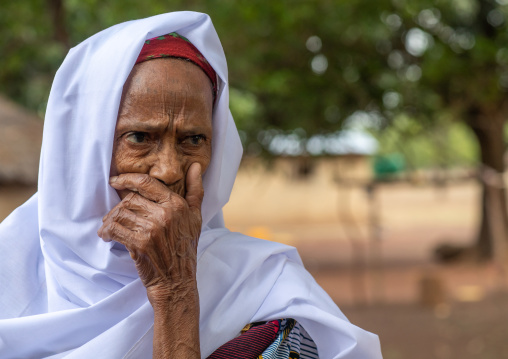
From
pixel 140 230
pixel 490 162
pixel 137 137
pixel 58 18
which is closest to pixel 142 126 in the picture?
pixel 137 137

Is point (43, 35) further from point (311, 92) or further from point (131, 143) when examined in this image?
point (131, 143)

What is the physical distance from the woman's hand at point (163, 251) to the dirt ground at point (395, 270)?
6.60 meters

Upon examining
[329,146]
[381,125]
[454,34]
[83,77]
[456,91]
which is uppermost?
[83,77]

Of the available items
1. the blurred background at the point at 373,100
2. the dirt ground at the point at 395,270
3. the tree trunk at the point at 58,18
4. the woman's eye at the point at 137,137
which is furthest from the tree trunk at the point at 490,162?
the woman's eye at the point at 137,137

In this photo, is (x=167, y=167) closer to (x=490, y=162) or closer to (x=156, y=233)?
(x=156, y=233)

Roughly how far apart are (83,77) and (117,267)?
0.50 meters

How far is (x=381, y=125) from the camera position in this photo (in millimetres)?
10445

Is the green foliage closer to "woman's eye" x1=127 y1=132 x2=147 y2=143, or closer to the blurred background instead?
the blurred background

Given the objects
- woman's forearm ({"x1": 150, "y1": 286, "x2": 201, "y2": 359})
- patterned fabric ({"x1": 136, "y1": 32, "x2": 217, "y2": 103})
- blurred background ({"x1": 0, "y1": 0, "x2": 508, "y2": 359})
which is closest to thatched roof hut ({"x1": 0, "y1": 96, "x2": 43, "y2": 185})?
blurred background ({"x1": 0, "y1": 0, "x2": 508, "y2": 359})

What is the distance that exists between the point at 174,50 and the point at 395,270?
13.6m

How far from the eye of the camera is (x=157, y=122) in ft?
4.87

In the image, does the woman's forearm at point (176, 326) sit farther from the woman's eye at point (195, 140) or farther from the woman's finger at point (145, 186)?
the woman's eye at point (195, 140)

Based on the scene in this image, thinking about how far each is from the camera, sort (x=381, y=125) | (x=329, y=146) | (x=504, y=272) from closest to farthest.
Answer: (x=381, y=125), (x=504, y=272), (x=329, y=146)

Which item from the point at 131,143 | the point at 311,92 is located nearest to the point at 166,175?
the point at 131,143
